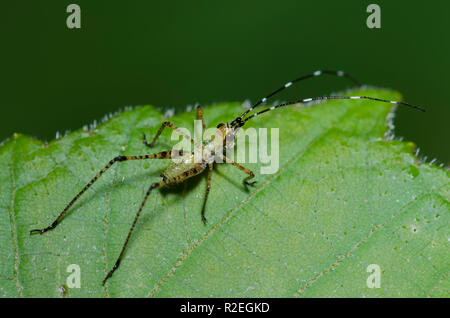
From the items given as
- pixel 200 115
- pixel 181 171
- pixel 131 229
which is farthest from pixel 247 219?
pixel 200 115

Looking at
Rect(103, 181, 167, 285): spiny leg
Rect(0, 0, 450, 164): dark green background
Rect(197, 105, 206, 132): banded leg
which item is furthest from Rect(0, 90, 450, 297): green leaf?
Rect(0, 0, 450, 164): dark green background

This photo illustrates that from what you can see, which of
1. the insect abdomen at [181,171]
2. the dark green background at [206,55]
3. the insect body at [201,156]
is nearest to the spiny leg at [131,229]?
the insect body at [201,156]

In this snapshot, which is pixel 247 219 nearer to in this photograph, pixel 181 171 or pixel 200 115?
pixel 181 171

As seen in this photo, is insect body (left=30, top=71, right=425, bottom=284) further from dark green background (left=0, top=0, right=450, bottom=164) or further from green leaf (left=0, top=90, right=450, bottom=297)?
dark green background (left=0, top=0, right=450, bottom=164)

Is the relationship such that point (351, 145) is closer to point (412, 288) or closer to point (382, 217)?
point (382, 217)

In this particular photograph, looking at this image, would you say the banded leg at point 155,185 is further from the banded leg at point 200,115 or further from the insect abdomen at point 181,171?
the banded leg at point 200,115

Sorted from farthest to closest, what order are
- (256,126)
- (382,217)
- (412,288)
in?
1. (256,126)
2. (382,217)
3. (412,288)

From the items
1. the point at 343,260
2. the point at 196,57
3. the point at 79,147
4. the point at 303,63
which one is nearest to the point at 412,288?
the point at 343,260
